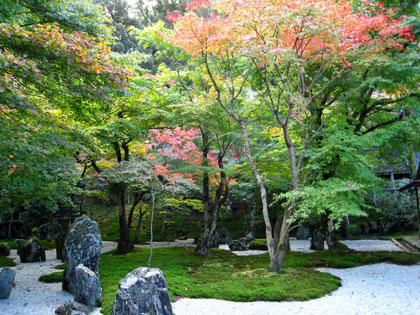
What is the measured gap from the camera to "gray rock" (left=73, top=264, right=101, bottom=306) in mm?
5387

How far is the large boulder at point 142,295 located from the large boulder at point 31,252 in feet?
25.1

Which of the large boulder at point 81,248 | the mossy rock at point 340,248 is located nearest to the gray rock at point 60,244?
the large boulder at point 81,248

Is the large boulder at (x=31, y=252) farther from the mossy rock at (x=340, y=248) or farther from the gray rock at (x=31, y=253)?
the mossy rock at (x=340, y=248)

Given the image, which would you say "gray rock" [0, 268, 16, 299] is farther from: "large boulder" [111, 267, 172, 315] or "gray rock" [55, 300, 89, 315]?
"large boulder" [111, 267, 172, 315]

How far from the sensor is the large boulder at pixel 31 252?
32.8ft

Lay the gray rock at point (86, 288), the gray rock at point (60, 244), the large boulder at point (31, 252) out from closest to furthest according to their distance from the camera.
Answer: the gray rock at point (86, 288)
the large boulder at point (31, 252)
the gray rock at point (60, 244)

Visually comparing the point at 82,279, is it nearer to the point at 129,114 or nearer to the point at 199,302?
the point at 199,302

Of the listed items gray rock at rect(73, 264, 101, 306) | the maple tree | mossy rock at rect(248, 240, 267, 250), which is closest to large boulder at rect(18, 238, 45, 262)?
gray rock at rect(73, 264, 101, 306)

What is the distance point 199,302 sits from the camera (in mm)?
5727

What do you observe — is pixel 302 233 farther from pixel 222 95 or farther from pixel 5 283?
pixel 5 283

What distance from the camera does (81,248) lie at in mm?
6371

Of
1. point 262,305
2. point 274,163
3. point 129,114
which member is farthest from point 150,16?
point 262,305

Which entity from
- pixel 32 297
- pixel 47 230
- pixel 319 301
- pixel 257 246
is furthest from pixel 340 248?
pixel 47 230

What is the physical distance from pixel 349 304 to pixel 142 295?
3.82 m
